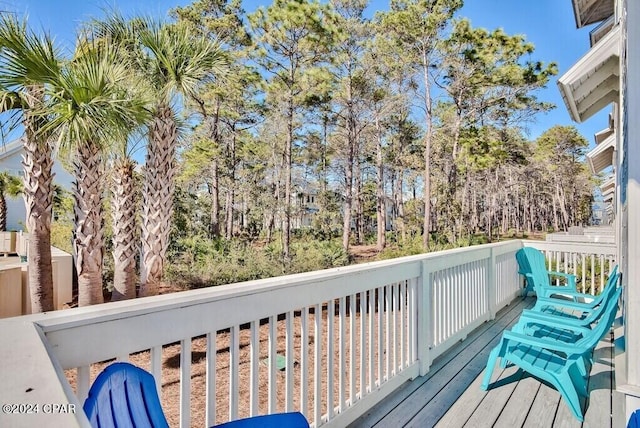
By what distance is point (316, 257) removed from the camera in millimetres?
12305

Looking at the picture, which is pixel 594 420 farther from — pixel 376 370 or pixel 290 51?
pixel 290 51

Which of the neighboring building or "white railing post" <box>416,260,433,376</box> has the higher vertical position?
the neighboring building

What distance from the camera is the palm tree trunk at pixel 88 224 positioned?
6.39 metres

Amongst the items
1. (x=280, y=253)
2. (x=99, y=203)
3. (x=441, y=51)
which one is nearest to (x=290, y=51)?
(x=441, y=51)

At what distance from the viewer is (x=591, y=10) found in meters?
6.52

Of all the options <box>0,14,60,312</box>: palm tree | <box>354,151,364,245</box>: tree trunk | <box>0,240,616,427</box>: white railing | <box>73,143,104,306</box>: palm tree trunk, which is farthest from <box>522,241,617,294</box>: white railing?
<box>354,151,364,245</box>: tree trunk

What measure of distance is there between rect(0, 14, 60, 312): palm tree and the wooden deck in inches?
233

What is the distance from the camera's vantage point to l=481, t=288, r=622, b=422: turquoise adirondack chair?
7.80 feet

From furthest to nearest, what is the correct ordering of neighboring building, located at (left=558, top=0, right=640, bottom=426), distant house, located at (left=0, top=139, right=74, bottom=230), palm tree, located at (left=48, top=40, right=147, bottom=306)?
distant house, located at (left=0, top=139, right=74, bottom=230) → palm tree, located at (left=48, top=40, right=147, bottom=306) → neighboring building, located at (left=558, top=0, right=640, bottom=426)

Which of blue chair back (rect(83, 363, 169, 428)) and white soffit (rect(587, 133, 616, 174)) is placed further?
white soffit (rect(587, 133, 616, 174))

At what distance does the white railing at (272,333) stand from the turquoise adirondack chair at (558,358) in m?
0.62

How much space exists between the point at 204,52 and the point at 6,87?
119 inches

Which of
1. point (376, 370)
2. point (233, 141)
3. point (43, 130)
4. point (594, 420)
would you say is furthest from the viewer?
point (233, 141)

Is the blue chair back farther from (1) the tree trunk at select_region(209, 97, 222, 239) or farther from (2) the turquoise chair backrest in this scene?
(1) the tree trunk at select_region(209, 97, 222, 239)
